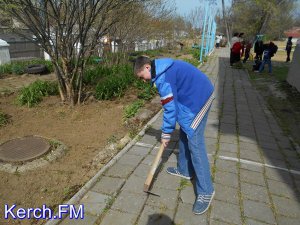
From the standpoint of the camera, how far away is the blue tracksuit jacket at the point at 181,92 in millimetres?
2574

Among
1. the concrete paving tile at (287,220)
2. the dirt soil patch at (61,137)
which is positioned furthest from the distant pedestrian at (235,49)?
the concrete paving tile at (287,220)

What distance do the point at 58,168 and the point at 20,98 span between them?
3.15 metres

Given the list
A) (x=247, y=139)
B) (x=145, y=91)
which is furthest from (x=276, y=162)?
(x=145, y=91)

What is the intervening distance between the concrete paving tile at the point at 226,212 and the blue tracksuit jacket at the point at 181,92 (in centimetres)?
92

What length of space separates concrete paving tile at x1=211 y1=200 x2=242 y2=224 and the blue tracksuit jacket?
3.02 ft

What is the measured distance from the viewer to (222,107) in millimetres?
6656

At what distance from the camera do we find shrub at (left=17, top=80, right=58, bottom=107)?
6129 millimetres

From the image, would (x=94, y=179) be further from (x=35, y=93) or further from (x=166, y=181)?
(x=35, y=93)

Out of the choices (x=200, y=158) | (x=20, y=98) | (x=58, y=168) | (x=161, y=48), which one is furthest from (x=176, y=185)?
(x=161, y=48)

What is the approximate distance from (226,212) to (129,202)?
1.07 m

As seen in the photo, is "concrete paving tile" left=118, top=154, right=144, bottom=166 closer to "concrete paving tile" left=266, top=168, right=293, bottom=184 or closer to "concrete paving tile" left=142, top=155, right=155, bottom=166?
"concrete paving tile" left=142, top=155, right=155, bottom=166

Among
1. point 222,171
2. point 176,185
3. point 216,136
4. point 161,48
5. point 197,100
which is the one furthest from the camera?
point 161,48

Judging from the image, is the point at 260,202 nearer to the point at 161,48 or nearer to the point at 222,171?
the point at 222,171

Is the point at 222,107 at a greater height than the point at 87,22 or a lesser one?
lesser
